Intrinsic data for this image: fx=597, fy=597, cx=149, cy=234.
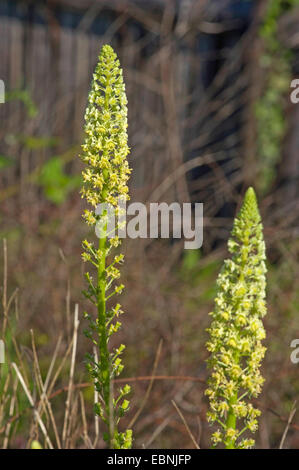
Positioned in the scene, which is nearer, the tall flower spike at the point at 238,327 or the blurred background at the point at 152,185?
the tall flower spike at the point at 238,327

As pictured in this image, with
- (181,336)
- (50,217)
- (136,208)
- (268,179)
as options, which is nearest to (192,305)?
(181,336)

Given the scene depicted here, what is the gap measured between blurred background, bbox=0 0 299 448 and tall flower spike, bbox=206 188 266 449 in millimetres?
704

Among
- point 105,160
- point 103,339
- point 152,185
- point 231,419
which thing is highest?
point 152,185

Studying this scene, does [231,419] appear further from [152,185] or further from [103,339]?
[152,185]

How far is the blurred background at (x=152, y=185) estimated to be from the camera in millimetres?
3230

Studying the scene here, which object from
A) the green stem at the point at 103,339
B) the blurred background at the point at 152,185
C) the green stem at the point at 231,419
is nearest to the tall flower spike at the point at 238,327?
the green stem at the point at 231,419

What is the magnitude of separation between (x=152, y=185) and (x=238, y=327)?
2.97 m

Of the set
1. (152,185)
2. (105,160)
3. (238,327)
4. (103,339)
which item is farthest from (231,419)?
(152,185)

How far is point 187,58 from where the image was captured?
244 inches

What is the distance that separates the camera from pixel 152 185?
3998mm

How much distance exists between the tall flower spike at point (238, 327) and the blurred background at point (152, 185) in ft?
2.31

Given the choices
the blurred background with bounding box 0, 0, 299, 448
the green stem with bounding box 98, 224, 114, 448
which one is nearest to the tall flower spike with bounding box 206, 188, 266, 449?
the green stem with bounding box 98, 224, 114, 448

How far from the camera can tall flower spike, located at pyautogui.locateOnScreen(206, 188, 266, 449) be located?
1053 mm

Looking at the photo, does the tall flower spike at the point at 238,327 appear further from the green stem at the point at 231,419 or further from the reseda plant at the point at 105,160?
the reseda plant at the point at 105,160
